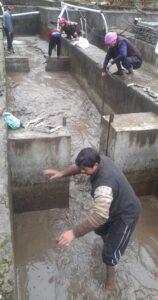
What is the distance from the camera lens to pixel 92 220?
3.03 m

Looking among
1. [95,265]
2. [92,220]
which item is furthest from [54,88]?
[92,220]

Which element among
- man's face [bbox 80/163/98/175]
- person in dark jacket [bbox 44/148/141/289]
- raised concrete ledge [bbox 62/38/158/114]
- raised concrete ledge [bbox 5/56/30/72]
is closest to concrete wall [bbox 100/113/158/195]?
raised concrete ledge [bbox 62/38/158/114]

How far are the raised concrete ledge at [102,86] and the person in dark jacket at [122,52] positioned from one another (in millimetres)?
461

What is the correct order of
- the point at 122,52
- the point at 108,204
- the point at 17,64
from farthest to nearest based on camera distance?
the point at 17,64 < the point at 122,52 < the point at 108,204

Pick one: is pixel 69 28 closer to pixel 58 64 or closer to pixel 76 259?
pixel 58 64

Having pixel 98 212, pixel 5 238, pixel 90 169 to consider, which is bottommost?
pixel 5 238

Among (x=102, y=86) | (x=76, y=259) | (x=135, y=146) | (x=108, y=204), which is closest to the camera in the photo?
(x=108, y=204)

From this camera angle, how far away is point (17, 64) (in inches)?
479

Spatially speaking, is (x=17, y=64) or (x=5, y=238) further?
(x=17, y=64)

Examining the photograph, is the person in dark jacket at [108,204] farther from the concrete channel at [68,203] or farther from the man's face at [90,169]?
the concrete channel at [68,203]

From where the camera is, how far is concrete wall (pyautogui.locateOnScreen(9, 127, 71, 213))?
4.91 m

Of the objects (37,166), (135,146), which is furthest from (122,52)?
(37,166)

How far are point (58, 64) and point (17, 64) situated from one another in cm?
165

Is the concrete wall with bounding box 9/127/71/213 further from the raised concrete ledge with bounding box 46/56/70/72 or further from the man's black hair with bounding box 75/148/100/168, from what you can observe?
the raised concrete ledge with bounding box 46/56/70/72
